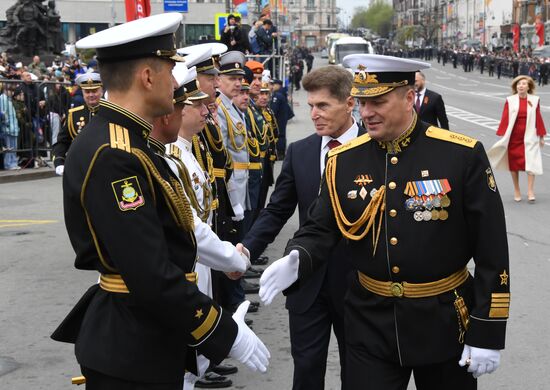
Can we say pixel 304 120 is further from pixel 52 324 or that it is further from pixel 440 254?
pixel 440 254

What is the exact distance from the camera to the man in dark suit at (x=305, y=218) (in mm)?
4941

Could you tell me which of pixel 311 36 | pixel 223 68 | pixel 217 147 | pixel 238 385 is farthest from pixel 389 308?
pixel 311 36

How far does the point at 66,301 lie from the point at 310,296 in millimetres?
4253

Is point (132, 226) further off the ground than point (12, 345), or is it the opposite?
point (132, 226)

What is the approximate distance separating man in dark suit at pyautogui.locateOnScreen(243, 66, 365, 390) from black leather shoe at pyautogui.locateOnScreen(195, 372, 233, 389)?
4.49 ft

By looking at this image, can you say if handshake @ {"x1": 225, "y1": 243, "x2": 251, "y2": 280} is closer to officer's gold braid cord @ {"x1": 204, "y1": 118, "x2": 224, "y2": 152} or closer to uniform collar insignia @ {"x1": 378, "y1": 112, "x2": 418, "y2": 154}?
uniform collar insignia @ {"x1": 378, "y1": 112, "x2": 418, "y2": 154}

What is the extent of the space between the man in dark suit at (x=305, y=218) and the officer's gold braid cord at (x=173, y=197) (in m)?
1.68

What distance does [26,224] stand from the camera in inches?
507

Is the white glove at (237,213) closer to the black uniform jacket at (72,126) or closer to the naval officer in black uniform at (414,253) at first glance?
the black uniform jacket at (72,126)

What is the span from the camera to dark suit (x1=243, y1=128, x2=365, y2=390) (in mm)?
4934

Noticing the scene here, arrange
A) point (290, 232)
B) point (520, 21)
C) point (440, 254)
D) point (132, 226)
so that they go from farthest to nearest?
point (520, 21), point (290, 232), point (440, 254), point (132, 226)

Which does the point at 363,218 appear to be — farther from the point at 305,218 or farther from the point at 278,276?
the point at 305,218

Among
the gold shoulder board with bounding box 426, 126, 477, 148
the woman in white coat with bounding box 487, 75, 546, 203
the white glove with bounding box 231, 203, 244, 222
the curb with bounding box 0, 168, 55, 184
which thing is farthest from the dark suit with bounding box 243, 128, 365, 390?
the curb with bounding box 0, 168, 55, 184

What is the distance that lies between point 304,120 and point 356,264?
91.9 feet
